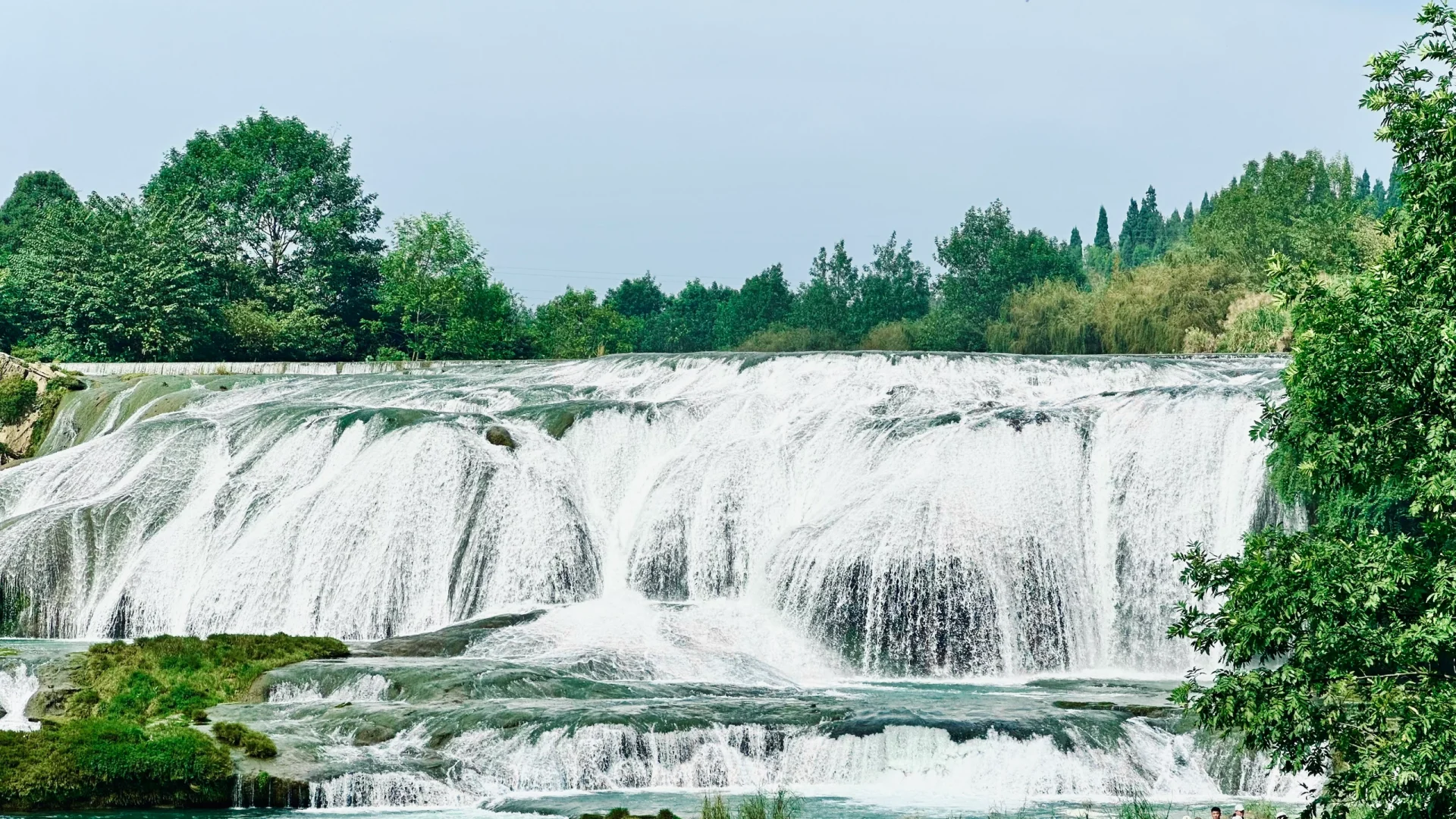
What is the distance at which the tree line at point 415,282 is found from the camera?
206ft

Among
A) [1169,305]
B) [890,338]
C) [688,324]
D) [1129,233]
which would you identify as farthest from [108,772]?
[1129,233]

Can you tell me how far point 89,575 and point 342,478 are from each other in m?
5.51

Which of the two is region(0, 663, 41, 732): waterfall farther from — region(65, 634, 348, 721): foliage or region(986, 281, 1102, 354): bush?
region(986, 281, 1102, 354): bush

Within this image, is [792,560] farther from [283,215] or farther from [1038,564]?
[283,215]

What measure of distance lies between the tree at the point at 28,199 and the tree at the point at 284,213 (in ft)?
25.3

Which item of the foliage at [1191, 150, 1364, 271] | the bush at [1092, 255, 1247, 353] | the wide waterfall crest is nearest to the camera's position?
the wide waterfall crest

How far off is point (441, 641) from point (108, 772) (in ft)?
29.0

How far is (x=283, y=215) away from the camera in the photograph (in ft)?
260

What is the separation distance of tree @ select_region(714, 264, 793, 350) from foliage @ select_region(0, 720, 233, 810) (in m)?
85.3

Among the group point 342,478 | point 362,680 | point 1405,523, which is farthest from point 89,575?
point 1405,523

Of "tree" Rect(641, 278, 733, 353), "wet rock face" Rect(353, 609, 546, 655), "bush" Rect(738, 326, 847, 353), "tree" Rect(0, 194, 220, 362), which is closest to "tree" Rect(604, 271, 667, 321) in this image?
"tree" Rect(641, 278, 733, 353)

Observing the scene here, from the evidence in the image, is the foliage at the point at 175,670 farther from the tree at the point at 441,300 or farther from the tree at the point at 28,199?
the tree at the point at 28,199

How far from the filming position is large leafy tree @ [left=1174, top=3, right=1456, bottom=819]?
42.7ft

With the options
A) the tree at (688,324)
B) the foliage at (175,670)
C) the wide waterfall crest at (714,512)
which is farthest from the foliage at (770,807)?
the tree at (688,324)
